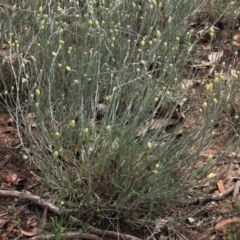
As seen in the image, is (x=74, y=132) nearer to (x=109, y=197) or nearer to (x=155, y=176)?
(x=109, y=197)

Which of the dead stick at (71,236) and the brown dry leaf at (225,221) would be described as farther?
the brown dry leaf at (225,221)

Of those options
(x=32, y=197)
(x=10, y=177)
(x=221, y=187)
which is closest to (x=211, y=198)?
(x=221, y=187)

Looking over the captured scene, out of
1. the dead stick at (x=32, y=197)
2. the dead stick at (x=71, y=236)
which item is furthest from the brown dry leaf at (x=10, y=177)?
the dead stick at (x=71, y=236)

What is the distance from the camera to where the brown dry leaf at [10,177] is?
2398mm

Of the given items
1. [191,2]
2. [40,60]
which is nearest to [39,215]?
[40,60]

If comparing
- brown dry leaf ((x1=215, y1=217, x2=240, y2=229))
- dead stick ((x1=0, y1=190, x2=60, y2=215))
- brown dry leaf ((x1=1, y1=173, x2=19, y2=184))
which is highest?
brown dry leaf ((x1=215, y1=217, x2=240, y2=229))

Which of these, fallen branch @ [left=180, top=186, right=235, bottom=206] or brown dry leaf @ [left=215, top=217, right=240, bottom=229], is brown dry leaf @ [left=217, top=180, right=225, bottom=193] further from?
brown dry leaf @ [left=215, top=217, right=240, bottom=229]

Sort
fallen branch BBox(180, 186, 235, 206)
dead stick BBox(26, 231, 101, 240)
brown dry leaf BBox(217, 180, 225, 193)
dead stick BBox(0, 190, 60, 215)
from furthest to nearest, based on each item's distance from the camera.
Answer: brown dry leaf BBox(217, 180, 225, 193)
fallen branch BBox(180, 186, 235, 206)
dead stick BBox(0, 190, 60, 215)
dead stick BBox(26, 231, 101, 240)

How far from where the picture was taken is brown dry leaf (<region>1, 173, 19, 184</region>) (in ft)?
7.87

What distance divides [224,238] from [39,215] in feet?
2.68

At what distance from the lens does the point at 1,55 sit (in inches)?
112

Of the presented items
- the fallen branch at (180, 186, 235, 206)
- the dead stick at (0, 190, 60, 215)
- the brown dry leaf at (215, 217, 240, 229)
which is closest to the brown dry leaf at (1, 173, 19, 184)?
the dead stick at (0, 190, 60, 215)

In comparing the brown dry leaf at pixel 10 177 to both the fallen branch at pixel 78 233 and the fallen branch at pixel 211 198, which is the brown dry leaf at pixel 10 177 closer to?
the fallen branch at pixel 78 233

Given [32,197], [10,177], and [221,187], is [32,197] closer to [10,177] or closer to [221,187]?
[10,177]
